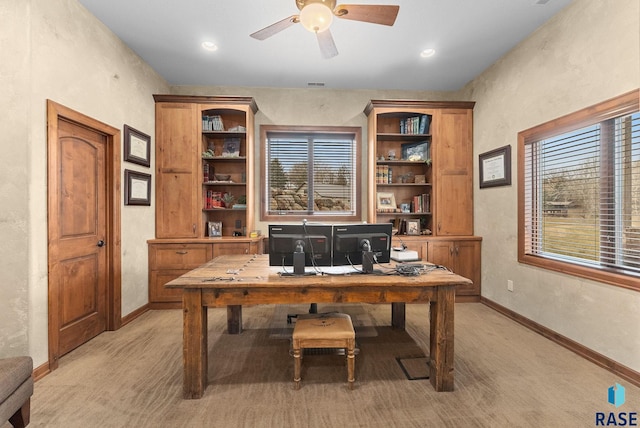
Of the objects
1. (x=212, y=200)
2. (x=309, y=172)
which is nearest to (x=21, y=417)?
(x=212, y=200)

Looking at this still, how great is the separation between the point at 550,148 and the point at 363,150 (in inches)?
90.4

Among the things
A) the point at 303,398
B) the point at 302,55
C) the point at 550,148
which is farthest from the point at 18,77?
the point at 550,148

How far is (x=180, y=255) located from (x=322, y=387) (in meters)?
2.54

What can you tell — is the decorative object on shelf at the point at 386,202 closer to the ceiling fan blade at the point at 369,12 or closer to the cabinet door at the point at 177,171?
the ceiling fan blade at the point at 369,12

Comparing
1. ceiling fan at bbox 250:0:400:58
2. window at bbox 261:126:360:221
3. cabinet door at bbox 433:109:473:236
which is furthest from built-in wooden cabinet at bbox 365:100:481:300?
ceiling fan at bbox 250:0:400:58

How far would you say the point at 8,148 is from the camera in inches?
78.5

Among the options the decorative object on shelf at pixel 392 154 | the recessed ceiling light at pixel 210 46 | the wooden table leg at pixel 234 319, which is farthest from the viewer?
the decorative object on shelf at pixel 392 154

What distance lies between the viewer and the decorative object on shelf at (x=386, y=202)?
4.11m

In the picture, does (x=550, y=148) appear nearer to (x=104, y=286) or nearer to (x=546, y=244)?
(x=546, y=244)

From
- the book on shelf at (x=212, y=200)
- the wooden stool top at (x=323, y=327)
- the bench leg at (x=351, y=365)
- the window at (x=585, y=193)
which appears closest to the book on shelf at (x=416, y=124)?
the window at (x=585, y=193)

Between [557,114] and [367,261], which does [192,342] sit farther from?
[557,114]

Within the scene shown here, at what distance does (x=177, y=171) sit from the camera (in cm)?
372

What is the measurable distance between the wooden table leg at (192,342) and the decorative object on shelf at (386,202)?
289 cm

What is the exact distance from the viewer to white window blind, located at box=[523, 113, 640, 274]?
218cm
